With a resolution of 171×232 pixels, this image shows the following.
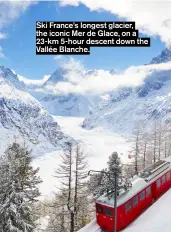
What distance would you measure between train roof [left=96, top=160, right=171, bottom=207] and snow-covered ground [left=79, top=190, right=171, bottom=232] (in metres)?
2.38

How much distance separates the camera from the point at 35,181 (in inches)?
1113

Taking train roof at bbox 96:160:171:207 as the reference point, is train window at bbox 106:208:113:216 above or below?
below

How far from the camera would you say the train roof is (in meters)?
25.9

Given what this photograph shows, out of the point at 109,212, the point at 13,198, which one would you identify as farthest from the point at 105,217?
the point at 13,198

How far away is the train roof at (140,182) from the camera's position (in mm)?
25889

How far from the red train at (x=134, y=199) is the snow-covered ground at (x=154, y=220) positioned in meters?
0.55

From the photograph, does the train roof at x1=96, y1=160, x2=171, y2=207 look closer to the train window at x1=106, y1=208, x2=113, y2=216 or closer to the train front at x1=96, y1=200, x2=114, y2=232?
the train front at x1=96, y1=200, x2=114, y2=232

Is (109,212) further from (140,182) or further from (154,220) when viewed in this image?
(140,182)

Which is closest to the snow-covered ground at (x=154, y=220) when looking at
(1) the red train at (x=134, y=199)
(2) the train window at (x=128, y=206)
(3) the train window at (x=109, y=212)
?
(1) the red train at (x=134, y=199)

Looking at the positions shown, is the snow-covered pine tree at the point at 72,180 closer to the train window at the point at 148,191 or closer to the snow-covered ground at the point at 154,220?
the snow-covered ground at the point at 154,220

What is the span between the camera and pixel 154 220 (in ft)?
88.0

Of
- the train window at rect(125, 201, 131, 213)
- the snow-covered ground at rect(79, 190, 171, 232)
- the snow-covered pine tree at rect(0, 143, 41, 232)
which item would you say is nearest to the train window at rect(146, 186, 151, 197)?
the snow-covered ground at rect(79, 190, 171, 232)

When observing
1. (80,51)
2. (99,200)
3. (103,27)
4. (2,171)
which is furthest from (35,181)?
(103,27)

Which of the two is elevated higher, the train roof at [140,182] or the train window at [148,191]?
the train roof at [140,182]
